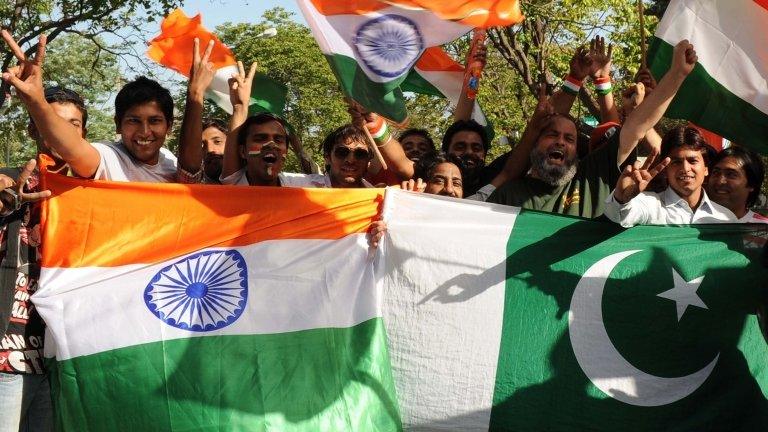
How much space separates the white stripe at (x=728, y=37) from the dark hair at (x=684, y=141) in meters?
0.40

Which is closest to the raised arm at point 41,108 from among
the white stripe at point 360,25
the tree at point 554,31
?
the white stripe at point 360,25

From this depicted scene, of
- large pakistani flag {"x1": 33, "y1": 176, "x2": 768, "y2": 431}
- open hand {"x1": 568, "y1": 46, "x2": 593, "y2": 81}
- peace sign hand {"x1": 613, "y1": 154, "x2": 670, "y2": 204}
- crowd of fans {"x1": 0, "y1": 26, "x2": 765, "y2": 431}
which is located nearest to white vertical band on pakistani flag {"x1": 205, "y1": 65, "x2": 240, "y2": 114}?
crowd of fans {"x1": 0, "y1": 26, "x2": 765, "y2": 431}

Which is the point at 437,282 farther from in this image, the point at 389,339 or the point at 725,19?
the point at 725,19

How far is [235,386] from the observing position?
434 centimetres

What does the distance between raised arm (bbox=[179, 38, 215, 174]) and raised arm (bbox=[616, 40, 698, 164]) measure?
2.04 meters

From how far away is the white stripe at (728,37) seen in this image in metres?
5.15

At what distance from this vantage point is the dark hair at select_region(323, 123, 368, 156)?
550 cm

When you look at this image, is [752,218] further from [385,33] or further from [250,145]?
[250,145]

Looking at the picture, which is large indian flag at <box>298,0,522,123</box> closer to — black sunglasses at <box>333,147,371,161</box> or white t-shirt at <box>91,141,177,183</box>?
black sunglasses at <box>333,147,371,161</box>

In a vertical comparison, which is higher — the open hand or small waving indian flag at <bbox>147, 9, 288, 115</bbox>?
small waving indian flag at <bbox>147, 9, 288, 115</bbox>

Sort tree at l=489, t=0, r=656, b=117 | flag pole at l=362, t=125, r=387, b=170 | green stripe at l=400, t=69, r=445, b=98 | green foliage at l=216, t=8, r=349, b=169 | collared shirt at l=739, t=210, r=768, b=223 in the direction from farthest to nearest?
green foliage at l=216, t=8, r=349, b=169
tree at l=489, t=0, r=656, b=117
green stripe at l=400, t=69, r=445, b=98
flag pole at l=362, t=125, r=387, b=170
collared shirt at l=739, t=210, r=768, b=223

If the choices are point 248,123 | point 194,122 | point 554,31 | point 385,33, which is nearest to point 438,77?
point 385,33

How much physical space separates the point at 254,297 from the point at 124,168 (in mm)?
868

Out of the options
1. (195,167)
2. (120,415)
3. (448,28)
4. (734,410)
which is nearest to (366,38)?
(448,28)
